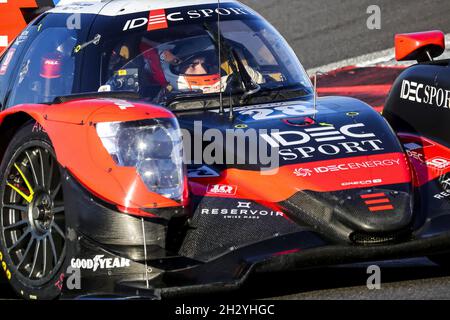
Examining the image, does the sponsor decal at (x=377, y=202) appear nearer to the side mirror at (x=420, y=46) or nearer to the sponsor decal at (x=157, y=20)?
the side mirror at (x=420, y=46)

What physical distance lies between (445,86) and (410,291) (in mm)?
1578

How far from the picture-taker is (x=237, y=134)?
5.88 metres

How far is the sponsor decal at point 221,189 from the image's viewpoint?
558cm

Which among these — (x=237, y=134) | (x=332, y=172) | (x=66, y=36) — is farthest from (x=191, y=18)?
(x=332, y=172)

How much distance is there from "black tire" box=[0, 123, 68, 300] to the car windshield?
105cm

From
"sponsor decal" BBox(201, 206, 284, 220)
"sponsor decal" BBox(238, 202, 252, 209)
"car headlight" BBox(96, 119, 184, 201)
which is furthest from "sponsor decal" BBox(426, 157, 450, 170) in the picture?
"car headlight" BBox(96, 119, 184, 201)

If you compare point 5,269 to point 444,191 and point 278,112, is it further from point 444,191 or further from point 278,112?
point 444,191

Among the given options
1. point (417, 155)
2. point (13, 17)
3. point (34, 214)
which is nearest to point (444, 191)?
point (417, 155)

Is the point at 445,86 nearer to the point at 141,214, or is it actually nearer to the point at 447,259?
the point at 447,259

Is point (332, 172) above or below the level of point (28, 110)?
below

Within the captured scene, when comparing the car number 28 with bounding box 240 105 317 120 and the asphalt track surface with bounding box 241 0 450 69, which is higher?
the car number 28 with bounding box 240 105 317 120

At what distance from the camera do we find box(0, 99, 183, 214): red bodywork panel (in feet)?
17.0

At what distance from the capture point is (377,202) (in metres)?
5.47

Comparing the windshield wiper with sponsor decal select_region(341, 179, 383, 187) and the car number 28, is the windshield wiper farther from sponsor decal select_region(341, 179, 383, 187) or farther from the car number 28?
sponsor decal select_region(341, 179, 383, 187)
